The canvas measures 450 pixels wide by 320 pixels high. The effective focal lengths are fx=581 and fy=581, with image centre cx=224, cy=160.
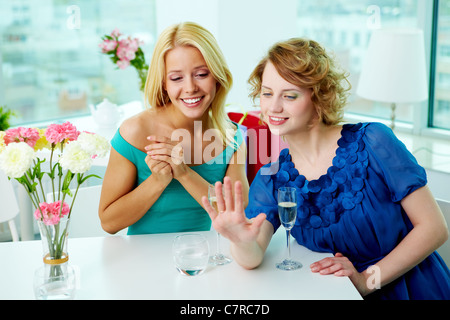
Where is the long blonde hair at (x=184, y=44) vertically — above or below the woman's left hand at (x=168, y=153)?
above

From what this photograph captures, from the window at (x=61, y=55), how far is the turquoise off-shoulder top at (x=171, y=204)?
77.4 inches

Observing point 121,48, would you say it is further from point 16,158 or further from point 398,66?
point 16,158

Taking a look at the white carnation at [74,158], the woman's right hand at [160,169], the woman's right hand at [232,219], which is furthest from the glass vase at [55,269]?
the woman's right hand at [160,169]

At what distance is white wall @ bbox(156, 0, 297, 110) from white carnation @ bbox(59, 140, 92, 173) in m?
2.48

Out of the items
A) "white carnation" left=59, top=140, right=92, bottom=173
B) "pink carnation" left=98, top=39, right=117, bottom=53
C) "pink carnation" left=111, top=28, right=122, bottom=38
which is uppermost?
"pink carnation" left=111, top=28, right=122, bottom=38

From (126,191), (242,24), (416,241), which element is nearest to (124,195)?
(126,191)

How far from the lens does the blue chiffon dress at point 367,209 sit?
67.8 inches

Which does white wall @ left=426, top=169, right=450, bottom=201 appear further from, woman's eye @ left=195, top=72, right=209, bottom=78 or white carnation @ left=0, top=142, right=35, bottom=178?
white carnation @ left=0, top=142, right=35, bottom=178

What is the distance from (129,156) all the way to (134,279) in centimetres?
60

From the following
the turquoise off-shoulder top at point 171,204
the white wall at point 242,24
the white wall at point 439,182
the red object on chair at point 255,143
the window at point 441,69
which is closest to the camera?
the turquoise off-shoulder top at point 171,204

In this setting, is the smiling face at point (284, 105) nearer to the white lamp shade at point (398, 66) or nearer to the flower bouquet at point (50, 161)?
the flower bouquet at point (50, 161)

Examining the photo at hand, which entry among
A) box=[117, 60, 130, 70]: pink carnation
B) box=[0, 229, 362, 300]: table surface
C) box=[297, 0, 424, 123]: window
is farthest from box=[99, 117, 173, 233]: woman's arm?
box=[297, 0, 424, 123]: window

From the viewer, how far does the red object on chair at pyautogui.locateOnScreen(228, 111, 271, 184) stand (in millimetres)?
2969

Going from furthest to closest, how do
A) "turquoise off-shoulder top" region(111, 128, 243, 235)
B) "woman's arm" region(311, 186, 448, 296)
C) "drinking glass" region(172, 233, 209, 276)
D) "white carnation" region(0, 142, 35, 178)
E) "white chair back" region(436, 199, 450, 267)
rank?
1. "turquoise off-shoulder top" region(111, 128, 243, 235)
2. "white chair back" region(436, 199, 450, 267)
3. "woman's arm" region(311, 186, 448, 296)
4. "drinking glass" region(172, 233, 209, 276)
5. "white carnation" region(0, 142, 35, 178)
